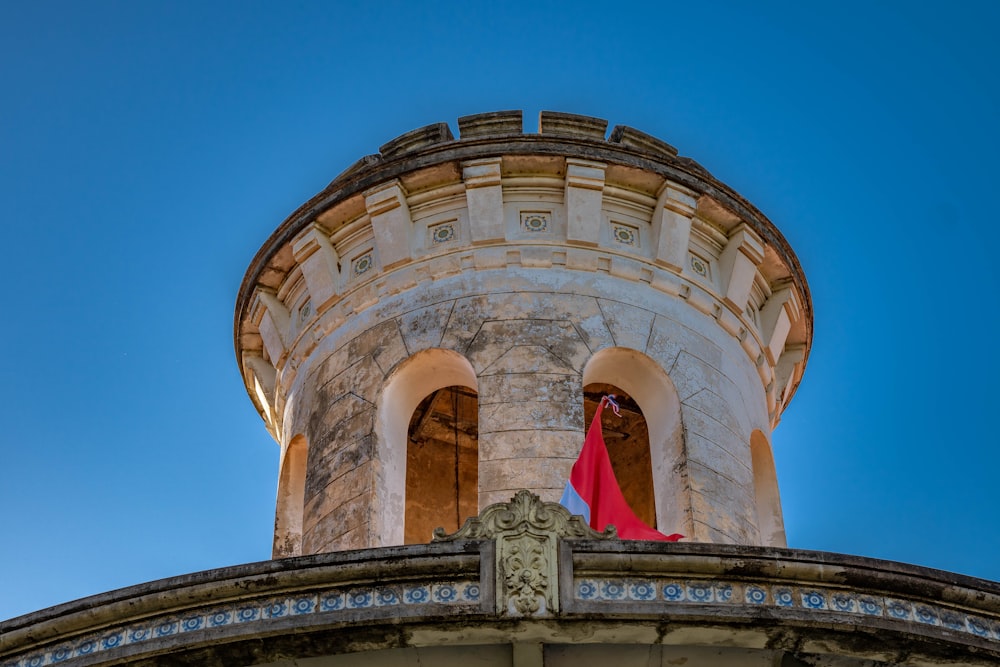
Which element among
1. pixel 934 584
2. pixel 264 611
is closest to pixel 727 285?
pixel 934 584

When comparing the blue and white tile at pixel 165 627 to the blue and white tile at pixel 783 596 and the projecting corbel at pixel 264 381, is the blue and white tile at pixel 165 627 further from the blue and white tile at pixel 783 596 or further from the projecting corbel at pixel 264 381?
the projecting corbel at pixel 264 381

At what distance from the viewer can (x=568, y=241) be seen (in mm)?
18953

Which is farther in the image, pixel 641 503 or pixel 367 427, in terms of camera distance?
pixel 641 503

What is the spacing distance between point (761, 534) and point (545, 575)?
276 inches

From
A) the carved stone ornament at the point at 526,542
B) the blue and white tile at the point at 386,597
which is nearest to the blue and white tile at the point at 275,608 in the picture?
the blue and white tile at the point at 386,597

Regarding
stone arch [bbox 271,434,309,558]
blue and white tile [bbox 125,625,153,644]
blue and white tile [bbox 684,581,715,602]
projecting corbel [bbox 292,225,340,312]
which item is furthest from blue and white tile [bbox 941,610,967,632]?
projecting corbel [bbox 292,225,340,312]

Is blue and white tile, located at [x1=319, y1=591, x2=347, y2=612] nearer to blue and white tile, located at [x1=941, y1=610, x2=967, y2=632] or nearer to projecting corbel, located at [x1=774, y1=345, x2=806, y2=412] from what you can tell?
blue and white tile, located at [x1=941, y1=610, x2=967, y2=632]

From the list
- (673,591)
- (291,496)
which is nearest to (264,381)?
(291,496)

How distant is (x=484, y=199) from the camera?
1912cm

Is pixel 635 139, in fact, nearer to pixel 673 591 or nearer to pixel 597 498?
pixel 597 498

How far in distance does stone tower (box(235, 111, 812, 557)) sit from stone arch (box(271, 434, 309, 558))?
0.09 feet

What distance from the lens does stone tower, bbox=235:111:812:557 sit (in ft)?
56.7

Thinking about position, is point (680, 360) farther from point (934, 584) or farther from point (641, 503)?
Result: point (934, 584)

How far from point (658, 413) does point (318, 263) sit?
4.67 metres
